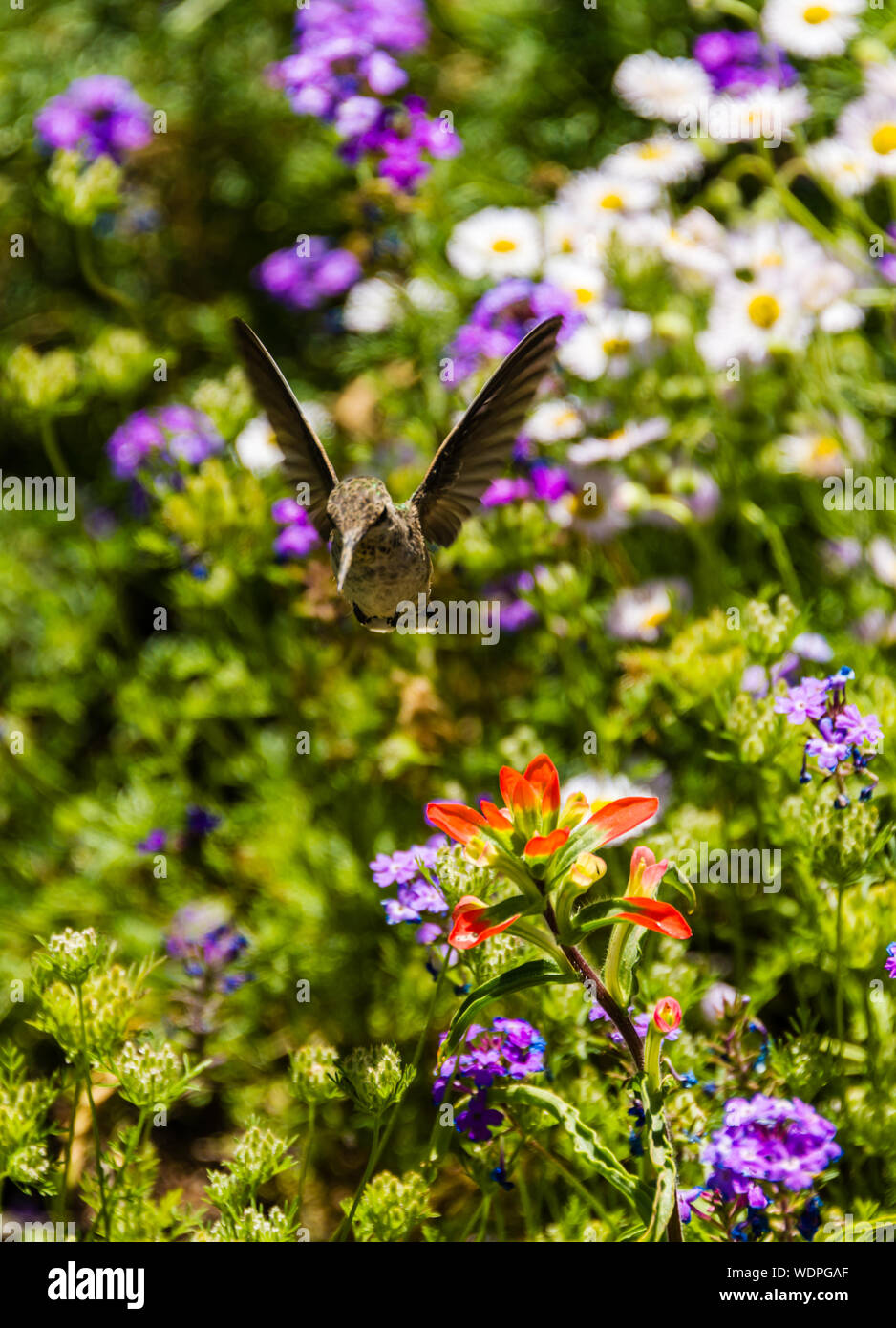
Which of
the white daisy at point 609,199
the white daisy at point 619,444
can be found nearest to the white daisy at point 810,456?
the white daisy at point 619,444

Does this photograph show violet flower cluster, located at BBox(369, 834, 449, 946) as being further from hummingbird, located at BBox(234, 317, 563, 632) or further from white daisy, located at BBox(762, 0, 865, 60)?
white daisy, located at BBox(762, 0, 865, 60)

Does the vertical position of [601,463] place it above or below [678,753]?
above

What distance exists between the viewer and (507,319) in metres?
2.69

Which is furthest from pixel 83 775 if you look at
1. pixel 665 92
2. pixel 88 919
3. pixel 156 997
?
pixel 665 92

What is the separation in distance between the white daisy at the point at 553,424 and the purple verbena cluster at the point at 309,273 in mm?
866

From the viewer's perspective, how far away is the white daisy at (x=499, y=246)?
114 inches

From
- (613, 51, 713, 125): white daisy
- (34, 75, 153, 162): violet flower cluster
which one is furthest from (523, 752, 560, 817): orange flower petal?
(34, 75, 153, 162): violet flower cluster

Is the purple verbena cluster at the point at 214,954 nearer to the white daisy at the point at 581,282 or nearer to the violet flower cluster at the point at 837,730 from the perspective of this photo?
the violet flower cluster at the point at 837,730

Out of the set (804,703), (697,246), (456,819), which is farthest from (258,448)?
(456,819)

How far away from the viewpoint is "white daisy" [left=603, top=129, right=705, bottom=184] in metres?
2.86

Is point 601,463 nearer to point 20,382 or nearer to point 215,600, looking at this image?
point 215,600
